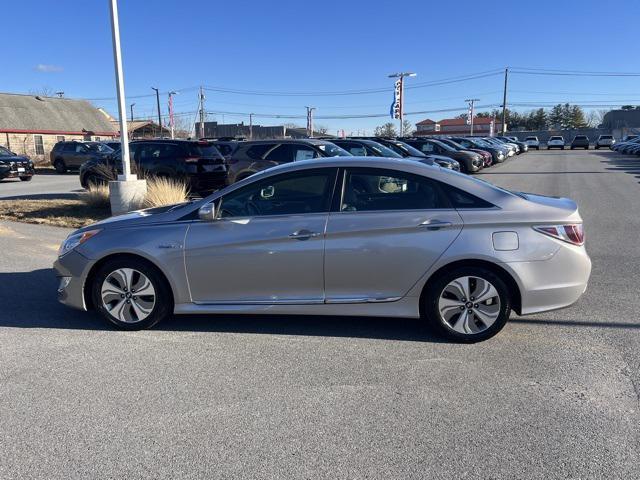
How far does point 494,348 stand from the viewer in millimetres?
4418

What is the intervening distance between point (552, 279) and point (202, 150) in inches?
417

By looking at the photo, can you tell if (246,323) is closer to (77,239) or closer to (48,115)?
(77,239)

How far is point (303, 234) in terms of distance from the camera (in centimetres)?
452

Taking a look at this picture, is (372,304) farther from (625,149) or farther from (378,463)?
(625,149)

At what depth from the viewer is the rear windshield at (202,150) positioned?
43.4 feet

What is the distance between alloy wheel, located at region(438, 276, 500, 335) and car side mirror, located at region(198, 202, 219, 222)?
209 cm

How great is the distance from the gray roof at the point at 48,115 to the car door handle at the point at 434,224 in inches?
1698

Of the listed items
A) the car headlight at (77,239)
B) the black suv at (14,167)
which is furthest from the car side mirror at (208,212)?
the black suv at (14,167)

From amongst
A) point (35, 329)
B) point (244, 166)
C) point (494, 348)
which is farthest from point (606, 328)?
point (244, 166)

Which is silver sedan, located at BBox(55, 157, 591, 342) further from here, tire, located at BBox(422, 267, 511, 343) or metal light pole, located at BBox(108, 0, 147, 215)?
metal light pole, located at BBox(108, 0, 147, 215)

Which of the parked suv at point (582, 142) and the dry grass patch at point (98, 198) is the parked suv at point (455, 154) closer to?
the dry grass patch at point (98, 198)

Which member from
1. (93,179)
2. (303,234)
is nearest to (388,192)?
(303,234)

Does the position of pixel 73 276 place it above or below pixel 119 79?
below

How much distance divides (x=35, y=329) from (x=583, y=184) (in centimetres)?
1820
